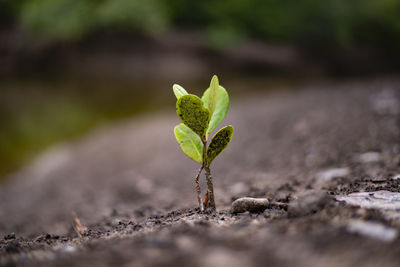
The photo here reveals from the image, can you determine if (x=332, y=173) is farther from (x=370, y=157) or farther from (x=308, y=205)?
(x=308, y=205)

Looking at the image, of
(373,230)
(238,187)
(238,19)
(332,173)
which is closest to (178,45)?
(238,19)

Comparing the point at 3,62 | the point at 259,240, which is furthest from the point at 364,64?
the point at 3,62

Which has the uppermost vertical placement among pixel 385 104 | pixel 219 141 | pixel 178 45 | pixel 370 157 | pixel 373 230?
pixel 178 45

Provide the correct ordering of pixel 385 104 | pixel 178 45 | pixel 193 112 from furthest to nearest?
pixel 178 45 → pixel 385 104 → pixel 193 112

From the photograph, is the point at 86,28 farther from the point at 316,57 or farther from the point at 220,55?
the point at 316,57

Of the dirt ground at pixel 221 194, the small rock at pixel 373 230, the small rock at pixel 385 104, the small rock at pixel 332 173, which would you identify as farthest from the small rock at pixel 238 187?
the small rock at pixel 385 104

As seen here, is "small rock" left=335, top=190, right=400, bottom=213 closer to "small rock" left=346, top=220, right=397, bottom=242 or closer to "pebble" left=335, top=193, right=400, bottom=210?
"pebble" left=335, top=193, right=400, bottom=210
